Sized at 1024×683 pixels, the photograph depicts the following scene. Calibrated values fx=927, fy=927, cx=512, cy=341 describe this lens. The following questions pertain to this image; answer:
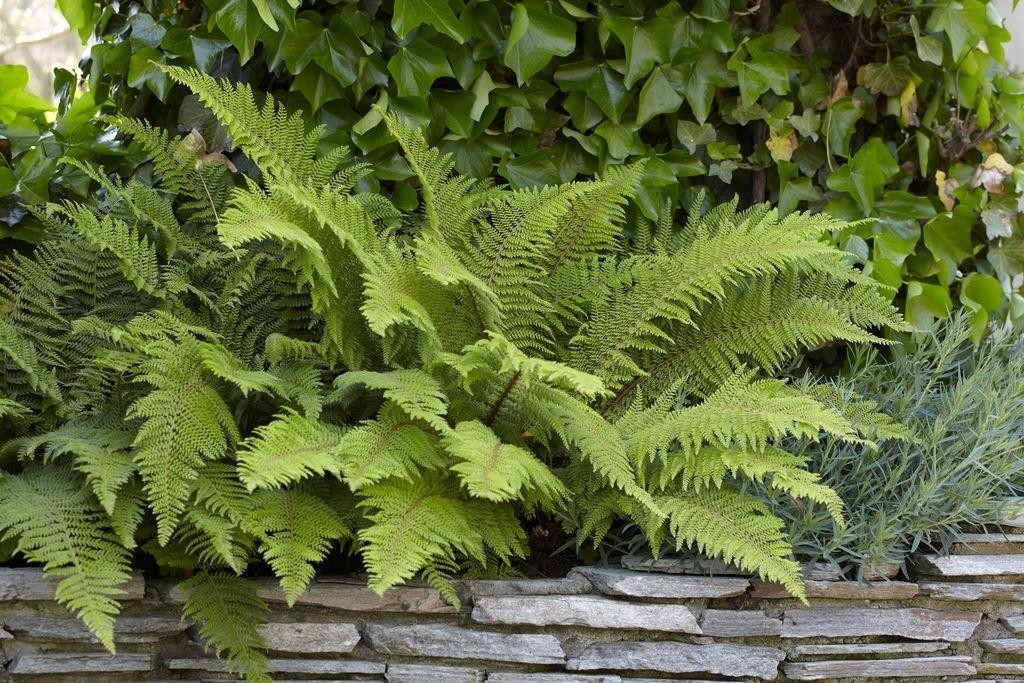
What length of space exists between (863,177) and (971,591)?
39.4 inches

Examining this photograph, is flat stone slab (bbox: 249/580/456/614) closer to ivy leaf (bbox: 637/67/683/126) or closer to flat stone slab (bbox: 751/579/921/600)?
flat stone slab (bbox: 751/579/921/600)

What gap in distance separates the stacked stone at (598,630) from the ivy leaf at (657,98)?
3.46 feet

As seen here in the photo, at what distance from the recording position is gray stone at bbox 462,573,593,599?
1689mm

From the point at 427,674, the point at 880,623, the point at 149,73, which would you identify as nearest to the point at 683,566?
the point at 880,623

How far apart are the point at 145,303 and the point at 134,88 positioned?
670mm

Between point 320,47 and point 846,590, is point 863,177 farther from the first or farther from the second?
point 320,47

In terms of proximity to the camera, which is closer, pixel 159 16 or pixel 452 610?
pixel 452 610

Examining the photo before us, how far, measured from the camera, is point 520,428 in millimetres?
1834

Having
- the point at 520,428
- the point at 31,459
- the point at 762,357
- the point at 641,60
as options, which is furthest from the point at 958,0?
the point at 31,459

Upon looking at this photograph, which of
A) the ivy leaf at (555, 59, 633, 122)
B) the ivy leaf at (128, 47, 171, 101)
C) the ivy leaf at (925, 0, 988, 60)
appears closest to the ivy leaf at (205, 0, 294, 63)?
the ivy leaf at (128, 47, 171, 101)

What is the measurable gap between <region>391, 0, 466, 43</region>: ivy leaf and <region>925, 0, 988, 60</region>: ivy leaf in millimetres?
1161

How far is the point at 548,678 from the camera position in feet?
5.43

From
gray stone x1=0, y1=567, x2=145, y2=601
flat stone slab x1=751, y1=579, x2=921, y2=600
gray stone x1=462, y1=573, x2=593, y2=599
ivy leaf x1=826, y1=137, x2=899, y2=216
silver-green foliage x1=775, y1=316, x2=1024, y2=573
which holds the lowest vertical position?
flat stone slab x1=751, y1=579, x2=921, y2=600

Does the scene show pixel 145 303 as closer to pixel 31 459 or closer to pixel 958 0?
pixel 31 459
